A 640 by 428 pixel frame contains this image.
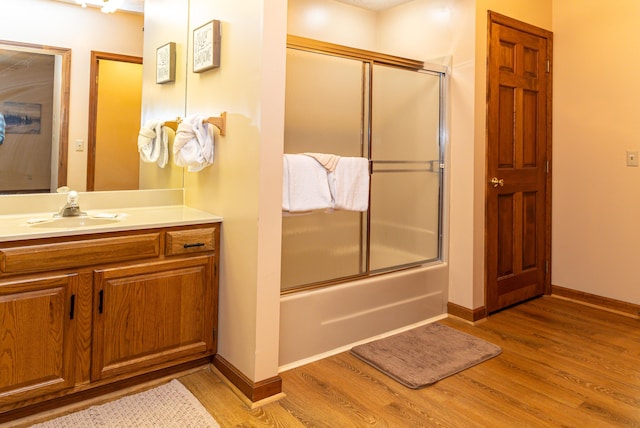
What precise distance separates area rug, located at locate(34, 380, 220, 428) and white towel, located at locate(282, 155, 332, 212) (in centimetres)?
99

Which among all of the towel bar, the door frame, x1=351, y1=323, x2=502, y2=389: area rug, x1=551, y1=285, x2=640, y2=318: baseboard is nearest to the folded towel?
the towel bar

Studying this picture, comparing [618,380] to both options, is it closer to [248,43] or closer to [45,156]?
[248,43]

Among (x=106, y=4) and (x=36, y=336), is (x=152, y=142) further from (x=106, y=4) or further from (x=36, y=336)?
(x=36, y=336)

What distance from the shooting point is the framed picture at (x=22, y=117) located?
7.03ft

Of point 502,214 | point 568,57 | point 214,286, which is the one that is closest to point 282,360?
point 214,286

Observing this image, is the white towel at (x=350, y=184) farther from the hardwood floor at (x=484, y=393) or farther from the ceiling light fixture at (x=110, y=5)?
the ceiling light fixture at (x=110, y=5)

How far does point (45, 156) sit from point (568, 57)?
3.61m

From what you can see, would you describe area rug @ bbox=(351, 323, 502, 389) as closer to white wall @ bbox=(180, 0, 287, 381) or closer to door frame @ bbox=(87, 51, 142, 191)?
white wall @ bbox=(180, 0, 287, 381)

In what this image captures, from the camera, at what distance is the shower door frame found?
2455 mm

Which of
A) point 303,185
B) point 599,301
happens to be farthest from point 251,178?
point 599,301

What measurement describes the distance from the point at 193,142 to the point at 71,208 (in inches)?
26.6

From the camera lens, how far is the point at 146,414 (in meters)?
1.88

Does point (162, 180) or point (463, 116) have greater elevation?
point (463, 116)

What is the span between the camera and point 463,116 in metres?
3.02
